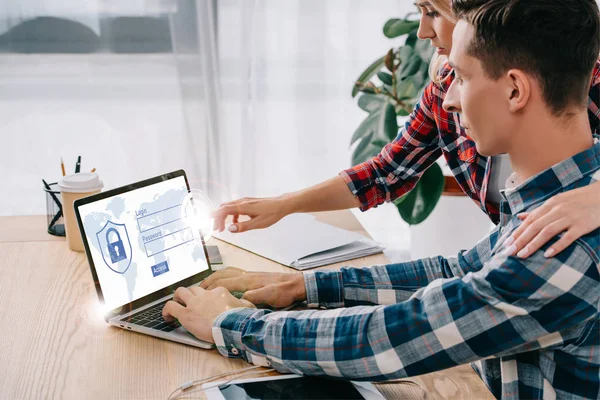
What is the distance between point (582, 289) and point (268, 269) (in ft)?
2.07

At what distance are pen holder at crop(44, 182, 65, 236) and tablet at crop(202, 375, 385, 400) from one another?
73 cm

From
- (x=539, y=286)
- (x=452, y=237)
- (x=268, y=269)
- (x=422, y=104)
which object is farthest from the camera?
(x=452, y=237)

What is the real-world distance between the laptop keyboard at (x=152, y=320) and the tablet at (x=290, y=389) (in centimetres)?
17

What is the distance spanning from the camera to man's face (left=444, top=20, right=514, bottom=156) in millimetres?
916

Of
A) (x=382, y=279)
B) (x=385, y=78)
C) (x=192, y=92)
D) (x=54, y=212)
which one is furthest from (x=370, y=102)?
(x=382, y=279)

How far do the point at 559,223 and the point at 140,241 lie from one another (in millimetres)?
657

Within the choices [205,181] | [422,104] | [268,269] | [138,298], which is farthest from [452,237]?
[138,298]

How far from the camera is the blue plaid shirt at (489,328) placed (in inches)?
32.4

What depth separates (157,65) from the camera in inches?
104

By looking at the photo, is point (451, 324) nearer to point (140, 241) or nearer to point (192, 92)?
point (140, 241)

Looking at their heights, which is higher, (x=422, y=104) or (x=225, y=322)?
(x=422, y=104)

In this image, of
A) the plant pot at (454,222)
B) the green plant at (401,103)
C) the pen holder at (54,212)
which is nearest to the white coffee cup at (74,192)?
the pen holder at (54,212)

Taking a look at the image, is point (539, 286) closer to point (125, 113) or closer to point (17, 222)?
point (17, 222)

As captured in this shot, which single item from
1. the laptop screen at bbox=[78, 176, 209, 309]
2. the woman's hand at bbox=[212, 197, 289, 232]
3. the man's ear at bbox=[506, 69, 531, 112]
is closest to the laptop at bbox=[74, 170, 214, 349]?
the laptop screen at bbox=[78, 176, 209, 309]
